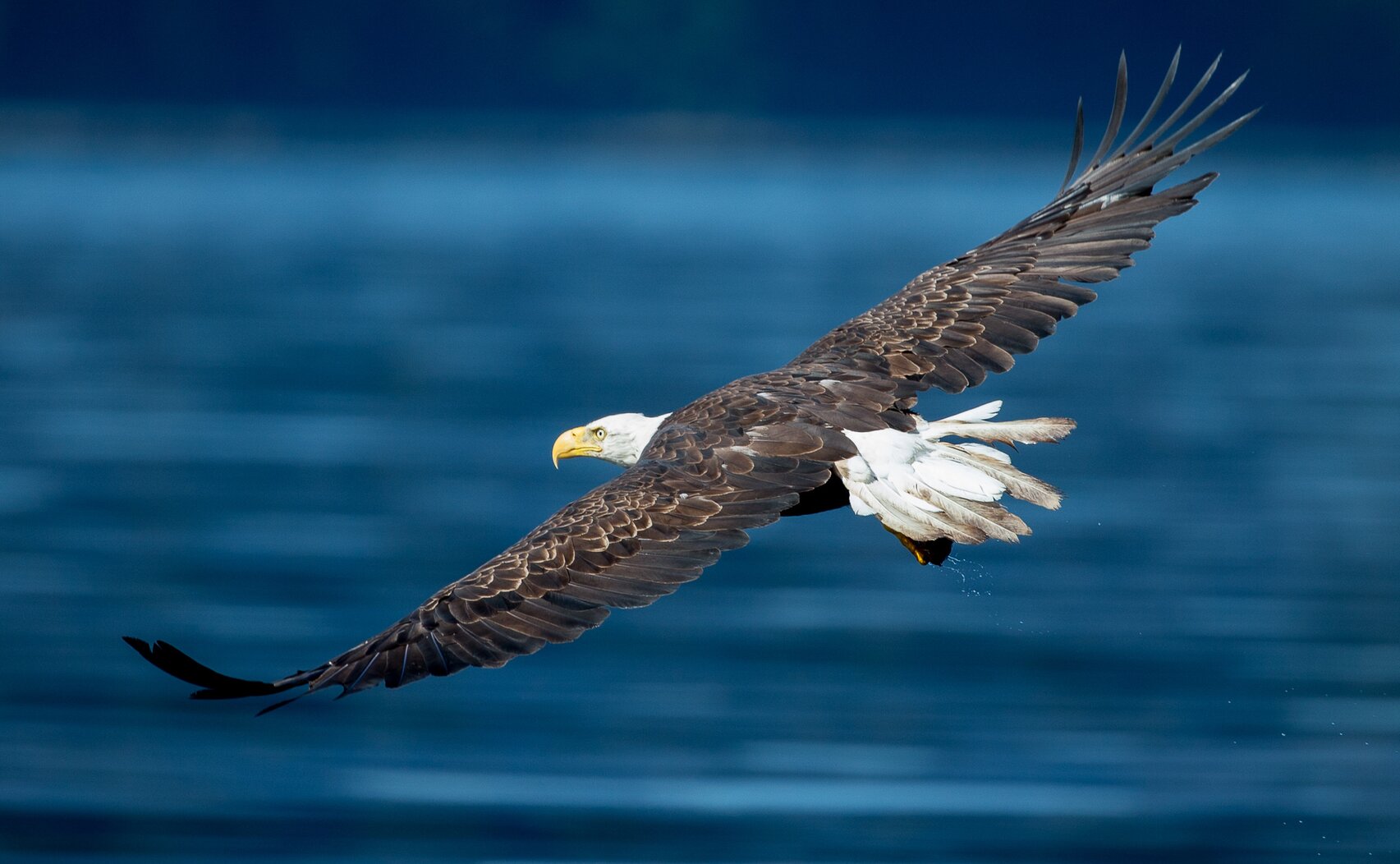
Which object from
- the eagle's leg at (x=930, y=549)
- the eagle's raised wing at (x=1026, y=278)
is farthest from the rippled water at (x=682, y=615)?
the eagle's raised wing at (x=1026, y=278)

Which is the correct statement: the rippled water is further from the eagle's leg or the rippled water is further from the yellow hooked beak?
the eagle's leg

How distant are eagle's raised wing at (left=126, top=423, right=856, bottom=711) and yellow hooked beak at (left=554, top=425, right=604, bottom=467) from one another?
4.93ft

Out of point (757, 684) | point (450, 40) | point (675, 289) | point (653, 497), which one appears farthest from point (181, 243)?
point (450, 40)

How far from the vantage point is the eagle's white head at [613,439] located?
883cm

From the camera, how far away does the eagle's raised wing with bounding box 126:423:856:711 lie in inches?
260

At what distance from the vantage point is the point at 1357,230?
51.9 meters

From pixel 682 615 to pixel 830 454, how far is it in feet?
18.4

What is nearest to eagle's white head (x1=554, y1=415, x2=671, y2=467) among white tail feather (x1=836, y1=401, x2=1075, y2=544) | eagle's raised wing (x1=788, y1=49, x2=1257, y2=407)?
eagle's raised wing (x1=788, y1=49, x2=1257, y2=407)

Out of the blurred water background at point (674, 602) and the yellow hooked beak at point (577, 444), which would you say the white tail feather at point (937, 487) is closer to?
the yellow hooked beak at point (577, 444)

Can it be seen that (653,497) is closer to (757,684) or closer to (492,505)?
(757,684)

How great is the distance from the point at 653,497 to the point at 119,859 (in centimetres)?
358

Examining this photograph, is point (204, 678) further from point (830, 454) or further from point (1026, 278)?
point (1026, 278)

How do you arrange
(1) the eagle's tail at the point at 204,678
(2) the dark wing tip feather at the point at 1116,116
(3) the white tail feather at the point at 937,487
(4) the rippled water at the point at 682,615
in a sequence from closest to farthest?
1. (1) the eagle's tail at the point at 204,678
2. (3) the white tail feather at the point at 937,487
3. (2) the dark wing tip feather at the point at 1116,116
4. (4) the rippled water at the point at 682,615

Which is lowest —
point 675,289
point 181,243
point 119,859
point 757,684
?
point 119,859
